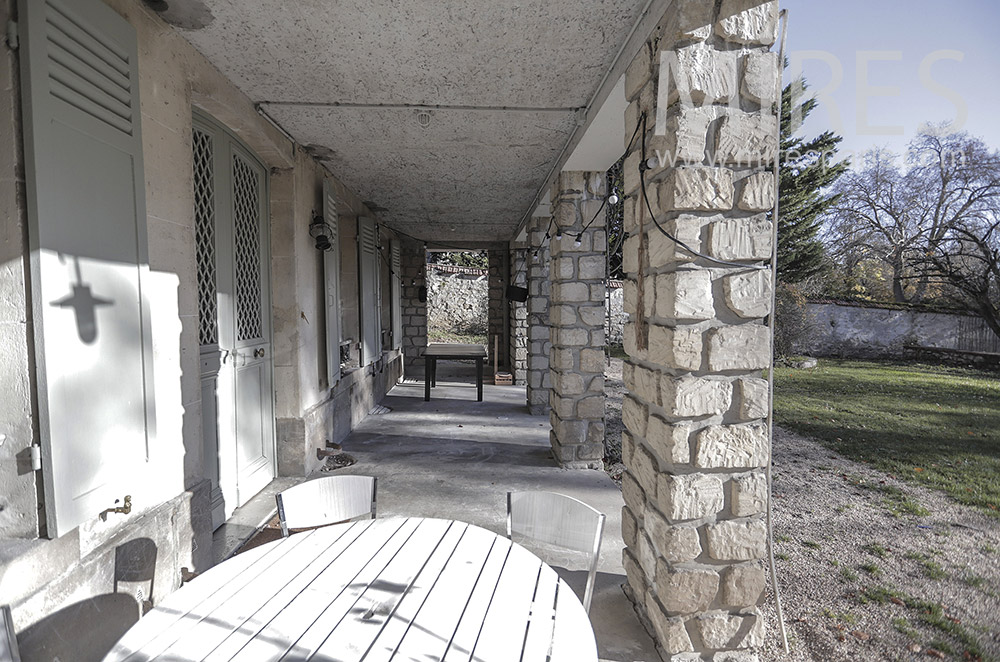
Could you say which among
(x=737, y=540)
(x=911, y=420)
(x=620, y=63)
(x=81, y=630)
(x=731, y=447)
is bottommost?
(x=911, y=420)

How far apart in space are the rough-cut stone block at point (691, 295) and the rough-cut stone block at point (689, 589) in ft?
3.03

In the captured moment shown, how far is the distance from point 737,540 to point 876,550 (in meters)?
1.88

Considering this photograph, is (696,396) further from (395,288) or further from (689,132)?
(395,288)

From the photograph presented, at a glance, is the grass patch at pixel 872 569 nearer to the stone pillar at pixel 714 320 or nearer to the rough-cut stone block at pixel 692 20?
the stone pillar at pixel 714 320

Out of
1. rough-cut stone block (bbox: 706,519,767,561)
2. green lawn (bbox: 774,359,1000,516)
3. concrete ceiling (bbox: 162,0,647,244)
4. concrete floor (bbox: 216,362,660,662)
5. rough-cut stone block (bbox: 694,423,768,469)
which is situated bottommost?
green lawn (bbox: 774,359,1000,516)

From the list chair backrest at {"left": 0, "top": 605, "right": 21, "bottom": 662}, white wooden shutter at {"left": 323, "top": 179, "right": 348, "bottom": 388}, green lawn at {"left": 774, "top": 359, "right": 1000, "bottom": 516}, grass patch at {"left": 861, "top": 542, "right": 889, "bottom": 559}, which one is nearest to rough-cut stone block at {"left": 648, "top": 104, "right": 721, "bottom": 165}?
chair backrest at {"left": 0, "top": 605, "right": 21, "bottom": 662}

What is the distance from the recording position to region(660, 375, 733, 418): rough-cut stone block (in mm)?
1780

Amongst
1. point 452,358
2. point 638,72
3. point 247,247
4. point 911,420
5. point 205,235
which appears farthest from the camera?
point 452,358

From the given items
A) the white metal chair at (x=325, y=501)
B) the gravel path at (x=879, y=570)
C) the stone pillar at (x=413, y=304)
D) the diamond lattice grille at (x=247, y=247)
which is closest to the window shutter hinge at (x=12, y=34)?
the white metal chair at (x=325, y=501)

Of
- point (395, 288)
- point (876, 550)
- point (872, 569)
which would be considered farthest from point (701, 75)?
point (395, 288)

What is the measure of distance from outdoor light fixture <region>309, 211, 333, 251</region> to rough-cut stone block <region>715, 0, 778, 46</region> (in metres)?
3.29

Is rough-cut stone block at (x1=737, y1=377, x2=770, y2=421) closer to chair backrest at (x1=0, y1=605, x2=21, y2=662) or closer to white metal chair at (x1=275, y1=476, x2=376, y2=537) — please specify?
white metal chair at (x1=275, y1=476, x2=376, y2=537)

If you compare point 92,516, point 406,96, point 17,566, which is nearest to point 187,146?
point 406,96

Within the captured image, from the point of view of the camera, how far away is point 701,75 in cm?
178
